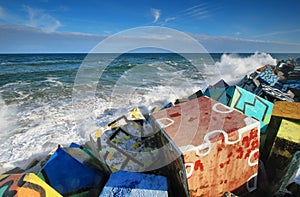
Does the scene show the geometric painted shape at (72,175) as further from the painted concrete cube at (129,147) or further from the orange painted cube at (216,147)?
the orange painted cube at (216,147)

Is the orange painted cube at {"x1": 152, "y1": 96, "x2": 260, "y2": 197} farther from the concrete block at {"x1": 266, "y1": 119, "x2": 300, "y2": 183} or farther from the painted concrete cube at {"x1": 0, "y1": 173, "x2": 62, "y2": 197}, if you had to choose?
the painted concrete cube at {"x1": 0, "y1": 173, "x2": 62, "y2": 197}

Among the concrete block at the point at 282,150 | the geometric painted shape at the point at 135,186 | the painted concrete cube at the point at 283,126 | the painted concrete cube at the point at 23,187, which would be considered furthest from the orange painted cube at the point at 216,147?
the painted concrete cube at the point at 23,187

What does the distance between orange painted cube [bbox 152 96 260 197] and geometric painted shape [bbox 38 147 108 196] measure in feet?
3.13

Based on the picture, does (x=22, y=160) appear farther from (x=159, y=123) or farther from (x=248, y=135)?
(x=248, y=135)

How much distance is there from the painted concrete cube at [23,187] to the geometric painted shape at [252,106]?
2188 mm

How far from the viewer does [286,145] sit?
181 centimetres

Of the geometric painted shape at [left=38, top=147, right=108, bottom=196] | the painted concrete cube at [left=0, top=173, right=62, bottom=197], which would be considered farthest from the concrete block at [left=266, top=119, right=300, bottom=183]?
the painted concrete cube at [left=0, top=173, right=62, bottom=197]

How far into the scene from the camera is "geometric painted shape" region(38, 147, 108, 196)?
173 centimetres

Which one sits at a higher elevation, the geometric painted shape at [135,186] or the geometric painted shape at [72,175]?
the geometric painted shape at [135,186]

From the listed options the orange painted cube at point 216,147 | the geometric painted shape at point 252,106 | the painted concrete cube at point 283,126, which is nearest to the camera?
the orange painted cube at point 216,147

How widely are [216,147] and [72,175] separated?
149cm

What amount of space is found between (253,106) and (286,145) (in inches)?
25.7

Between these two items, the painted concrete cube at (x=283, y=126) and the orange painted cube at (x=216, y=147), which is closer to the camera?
the orange painted cube at (x=216, y=147)

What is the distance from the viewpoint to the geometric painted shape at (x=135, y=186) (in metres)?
1.39
